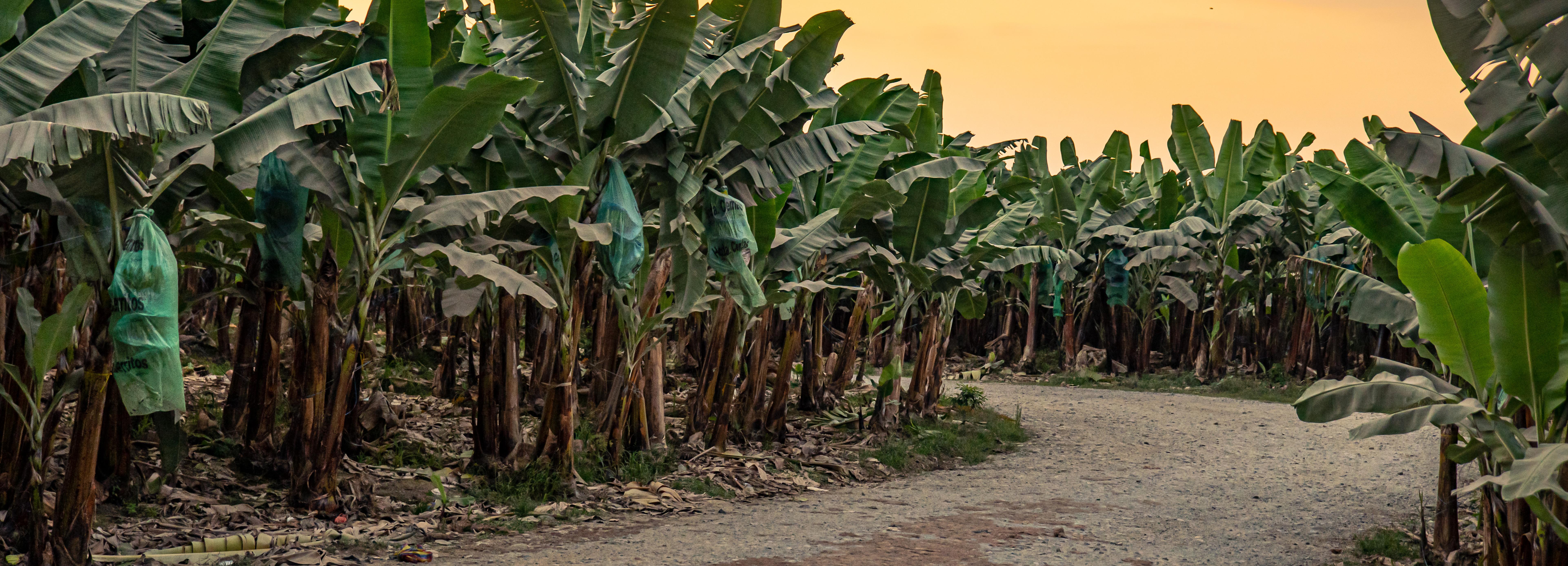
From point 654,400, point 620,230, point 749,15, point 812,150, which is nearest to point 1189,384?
point 812,150

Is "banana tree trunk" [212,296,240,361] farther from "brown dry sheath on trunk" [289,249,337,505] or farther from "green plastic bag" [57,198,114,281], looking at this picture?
"green plastic bag" [57,198,114,281]

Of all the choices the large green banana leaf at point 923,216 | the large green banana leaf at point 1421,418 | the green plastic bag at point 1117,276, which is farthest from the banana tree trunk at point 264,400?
the green plastic bag at point 1117,276

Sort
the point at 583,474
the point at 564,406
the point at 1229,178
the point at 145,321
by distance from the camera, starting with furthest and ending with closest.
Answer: the point at 1229,178 < the point at 583,474 < the point at 564,406 < the point at 145,321

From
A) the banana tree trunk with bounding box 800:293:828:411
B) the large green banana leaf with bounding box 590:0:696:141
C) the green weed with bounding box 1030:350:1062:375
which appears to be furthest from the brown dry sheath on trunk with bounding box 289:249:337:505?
the green weed with bounding box 1030:350:1062:375

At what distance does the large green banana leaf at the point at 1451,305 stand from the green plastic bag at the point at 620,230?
15.5 feet

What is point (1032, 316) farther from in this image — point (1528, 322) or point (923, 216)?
point (1528, 322)

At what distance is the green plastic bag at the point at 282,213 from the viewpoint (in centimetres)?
646

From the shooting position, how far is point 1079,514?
28.3 ft

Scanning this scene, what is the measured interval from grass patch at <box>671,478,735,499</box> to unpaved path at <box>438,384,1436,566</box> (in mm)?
246

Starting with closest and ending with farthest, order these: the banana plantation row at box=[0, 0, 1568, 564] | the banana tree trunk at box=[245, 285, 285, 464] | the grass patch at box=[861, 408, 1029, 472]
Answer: the banana plantation row at box=[0, 0, 1568, 564], the banana tree trunk at box=[245, 285, 285, 464], the grass patch at box=[861, 408, 1029, 472]

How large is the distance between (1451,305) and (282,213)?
6.72 m

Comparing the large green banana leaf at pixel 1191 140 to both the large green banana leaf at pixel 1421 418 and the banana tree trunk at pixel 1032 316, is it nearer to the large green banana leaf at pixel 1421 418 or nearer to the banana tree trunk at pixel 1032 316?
the banana tree trunk at pixel 1032 316

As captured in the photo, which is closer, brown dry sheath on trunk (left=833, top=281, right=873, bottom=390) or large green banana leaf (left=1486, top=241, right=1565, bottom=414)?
large green banana leaf (left=1486, top=241, right=1565, bottom=414)

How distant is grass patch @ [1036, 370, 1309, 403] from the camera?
18531 mm
